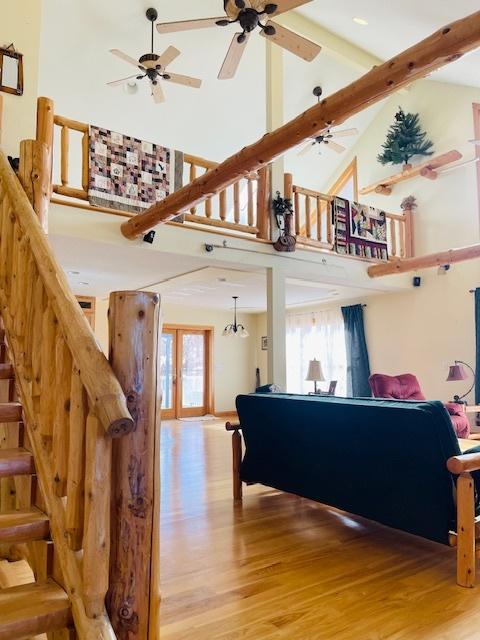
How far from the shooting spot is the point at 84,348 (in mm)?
1379

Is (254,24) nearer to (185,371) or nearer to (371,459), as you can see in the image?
(371,459)

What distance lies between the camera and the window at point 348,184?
9414 mm

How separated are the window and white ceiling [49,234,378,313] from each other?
2.20 m

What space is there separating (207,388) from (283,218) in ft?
18.7

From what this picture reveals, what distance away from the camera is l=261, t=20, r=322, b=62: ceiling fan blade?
3.98 m

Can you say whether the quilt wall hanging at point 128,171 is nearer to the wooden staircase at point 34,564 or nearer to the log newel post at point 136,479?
the wooden staircase at point 34,564

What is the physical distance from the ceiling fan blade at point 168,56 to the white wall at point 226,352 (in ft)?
17.6

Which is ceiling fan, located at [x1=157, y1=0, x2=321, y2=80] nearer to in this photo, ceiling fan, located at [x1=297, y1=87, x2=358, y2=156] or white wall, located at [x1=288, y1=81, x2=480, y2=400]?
ceiling fan, located at [x1=297, y1=87, x2=358, y2=156]

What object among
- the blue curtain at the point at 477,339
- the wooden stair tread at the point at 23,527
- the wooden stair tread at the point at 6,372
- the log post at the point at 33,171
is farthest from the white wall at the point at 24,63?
the blue curtain at the point at 477,339

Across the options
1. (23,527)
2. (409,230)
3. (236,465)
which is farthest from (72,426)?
(409,230)

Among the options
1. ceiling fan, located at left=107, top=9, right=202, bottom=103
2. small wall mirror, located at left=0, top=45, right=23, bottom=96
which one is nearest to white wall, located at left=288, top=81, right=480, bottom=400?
ceiling fan, located at left=107, top=9, right=202, bottom=103

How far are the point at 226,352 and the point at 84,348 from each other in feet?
31.5

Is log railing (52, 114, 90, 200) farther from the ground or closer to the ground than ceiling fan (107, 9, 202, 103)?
closer to the ground

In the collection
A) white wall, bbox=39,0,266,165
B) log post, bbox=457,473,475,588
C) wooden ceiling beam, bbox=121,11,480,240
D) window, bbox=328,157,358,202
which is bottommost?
log post, bbox=457,473,475,588
